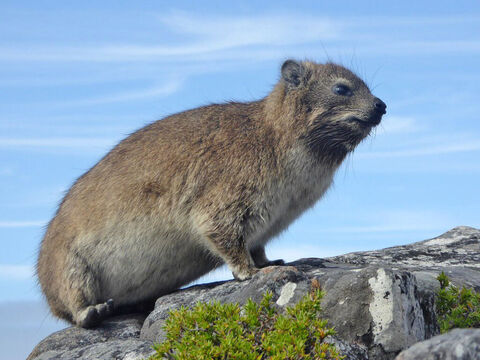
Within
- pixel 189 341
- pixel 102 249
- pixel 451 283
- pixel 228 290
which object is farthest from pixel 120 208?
pixel 451 283

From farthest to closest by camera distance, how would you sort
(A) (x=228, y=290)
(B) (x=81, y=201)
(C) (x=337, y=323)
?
(B) (x=81, y=201) → (A) (x=228, y=290) → (C) (x=337, y=323)

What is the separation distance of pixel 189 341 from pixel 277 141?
3.99 meters

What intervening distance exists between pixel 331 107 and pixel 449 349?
212 inches

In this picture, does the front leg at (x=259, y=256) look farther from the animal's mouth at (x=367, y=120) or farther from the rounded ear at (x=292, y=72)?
the rounded ear at (x=292, y=72)

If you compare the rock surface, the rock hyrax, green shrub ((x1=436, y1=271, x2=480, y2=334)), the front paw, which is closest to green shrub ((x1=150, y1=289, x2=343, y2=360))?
the rock surface

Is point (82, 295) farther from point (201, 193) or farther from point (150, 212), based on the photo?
point (201, 193)

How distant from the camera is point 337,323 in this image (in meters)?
6.68

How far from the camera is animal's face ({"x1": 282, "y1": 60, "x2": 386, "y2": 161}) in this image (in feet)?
31.0

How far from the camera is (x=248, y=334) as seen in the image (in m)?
5.96

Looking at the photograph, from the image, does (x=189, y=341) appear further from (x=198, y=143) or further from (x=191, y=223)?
(x=198, y=143)

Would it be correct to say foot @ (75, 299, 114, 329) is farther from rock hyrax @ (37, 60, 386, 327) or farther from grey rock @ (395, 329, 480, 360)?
grey rock @ (395, 329, 480, 360)

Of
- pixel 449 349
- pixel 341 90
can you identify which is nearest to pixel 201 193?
pixel 341 90

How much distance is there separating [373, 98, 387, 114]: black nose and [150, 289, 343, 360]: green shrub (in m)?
4.24

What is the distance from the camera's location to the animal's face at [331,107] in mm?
9461
